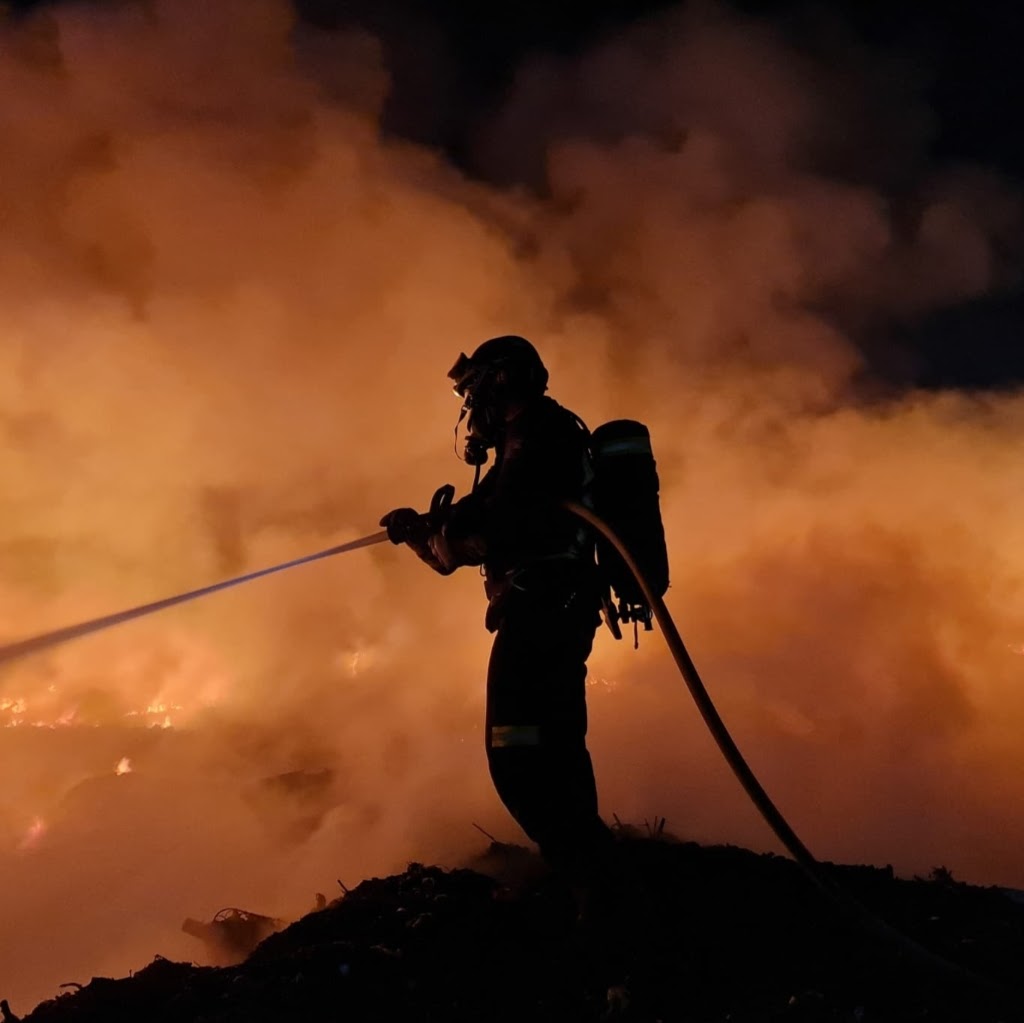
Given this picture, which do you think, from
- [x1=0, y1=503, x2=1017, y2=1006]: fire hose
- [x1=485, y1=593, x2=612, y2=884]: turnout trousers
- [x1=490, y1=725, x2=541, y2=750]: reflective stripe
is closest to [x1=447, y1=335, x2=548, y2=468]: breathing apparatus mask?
[x1=0, y1=503, x2=1017, y2=1006]: fire hose

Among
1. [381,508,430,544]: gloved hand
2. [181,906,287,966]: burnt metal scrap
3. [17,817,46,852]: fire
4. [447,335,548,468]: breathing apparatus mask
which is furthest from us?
[17,817,46,852]: fire

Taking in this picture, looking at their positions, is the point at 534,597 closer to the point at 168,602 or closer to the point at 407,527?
the point at 407,527

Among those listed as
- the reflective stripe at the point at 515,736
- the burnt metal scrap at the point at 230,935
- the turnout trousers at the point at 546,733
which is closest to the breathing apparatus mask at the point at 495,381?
the turnout trousers at the point at 546,733

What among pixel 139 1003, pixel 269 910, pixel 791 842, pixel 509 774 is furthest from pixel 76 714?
pixel 791 842

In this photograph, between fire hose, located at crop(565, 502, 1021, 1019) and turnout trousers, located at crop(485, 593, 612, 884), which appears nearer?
fire hose, located at crop(565, 502, 1021, 1019)

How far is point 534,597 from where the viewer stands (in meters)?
3.37

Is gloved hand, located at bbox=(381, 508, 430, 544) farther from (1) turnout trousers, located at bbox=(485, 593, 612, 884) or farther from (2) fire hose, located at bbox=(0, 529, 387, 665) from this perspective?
(1) turnout trousers, located at bbox=(485, 593, 612, 884)

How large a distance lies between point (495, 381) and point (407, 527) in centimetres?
80

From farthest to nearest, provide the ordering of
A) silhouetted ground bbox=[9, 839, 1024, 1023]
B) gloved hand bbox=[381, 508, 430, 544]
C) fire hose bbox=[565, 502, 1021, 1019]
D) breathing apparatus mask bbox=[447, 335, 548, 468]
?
breathing apparatus mask bbox=[447, 335, 548, 468]
gloved hand bbox=[381, 508, 430, 544]
silhouetted ground bbox=[9, 839, 1024, 1023]
fire hose bbox=[565, 502, 1021, 1019]

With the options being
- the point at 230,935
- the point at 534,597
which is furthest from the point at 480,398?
the point at 230,935

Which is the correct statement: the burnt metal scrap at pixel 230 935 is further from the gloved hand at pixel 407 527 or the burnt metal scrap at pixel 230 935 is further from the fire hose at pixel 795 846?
the fire hose at pixel 795 846

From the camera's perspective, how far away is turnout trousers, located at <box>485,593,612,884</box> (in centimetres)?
317

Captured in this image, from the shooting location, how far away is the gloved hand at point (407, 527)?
3488 mm

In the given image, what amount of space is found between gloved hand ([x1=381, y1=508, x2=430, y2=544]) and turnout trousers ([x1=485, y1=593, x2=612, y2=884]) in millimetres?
506
